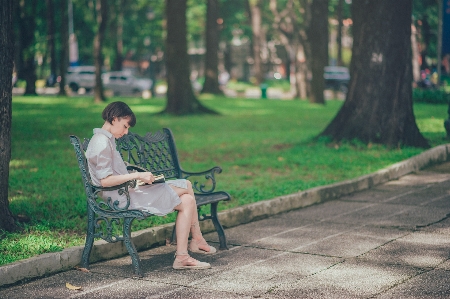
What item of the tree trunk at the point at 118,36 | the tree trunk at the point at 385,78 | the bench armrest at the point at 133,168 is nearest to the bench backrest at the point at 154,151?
the bench armrest at the point at 133,168

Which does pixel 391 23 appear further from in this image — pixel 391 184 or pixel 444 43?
pixel 444 43

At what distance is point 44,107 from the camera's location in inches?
1135

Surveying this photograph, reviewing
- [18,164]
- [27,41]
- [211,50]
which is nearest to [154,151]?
[18,164]

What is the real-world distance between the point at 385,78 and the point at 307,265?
839 centimetres

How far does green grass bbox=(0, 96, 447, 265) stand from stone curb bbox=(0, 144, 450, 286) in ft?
0.70

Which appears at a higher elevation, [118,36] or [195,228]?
[118,36]

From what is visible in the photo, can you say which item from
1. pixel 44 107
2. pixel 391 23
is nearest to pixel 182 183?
pixel 391 23

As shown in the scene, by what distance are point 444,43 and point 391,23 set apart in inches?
493

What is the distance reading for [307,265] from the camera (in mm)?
6191

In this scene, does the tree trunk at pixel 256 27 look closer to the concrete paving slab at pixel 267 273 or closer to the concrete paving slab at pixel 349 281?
the concrete paving slab at pixel 267 273

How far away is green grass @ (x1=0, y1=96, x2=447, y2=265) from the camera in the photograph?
7509mm

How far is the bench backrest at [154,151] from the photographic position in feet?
23.3

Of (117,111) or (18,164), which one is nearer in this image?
(117,111)

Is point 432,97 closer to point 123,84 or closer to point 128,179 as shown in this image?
point 128,179
